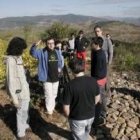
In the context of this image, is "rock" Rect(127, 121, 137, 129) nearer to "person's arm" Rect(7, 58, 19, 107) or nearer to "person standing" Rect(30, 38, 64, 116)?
"person standing" Rect(30, 38, 64, 116)

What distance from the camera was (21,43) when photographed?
A: 19.1ft

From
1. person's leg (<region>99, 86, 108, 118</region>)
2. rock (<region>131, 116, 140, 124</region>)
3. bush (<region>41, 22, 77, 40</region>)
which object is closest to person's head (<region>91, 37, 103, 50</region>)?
person's leg (<region>99, 86, 108, 118</region>)

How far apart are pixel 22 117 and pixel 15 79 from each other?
0.84 meters

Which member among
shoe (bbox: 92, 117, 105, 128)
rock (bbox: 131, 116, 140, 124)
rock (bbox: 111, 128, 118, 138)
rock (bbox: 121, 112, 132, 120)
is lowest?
rock (bbox: 121, 112, 132, 120)

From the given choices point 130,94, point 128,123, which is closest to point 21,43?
point 128,123

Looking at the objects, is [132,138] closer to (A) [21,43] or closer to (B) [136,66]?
(A) [21,43]

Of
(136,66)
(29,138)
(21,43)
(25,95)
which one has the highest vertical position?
(21,43)

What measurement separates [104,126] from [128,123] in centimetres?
56

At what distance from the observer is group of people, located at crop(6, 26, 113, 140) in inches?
192

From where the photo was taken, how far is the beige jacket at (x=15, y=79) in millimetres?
5863

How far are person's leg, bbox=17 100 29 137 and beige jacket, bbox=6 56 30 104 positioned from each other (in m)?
0.16

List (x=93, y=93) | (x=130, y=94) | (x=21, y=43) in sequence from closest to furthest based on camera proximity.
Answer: (x=93, y=93) → (x=21, y=43) → (x=130, y=94)

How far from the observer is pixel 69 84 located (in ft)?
15.8

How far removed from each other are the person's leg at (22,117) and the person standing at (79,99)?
1.30 metres
